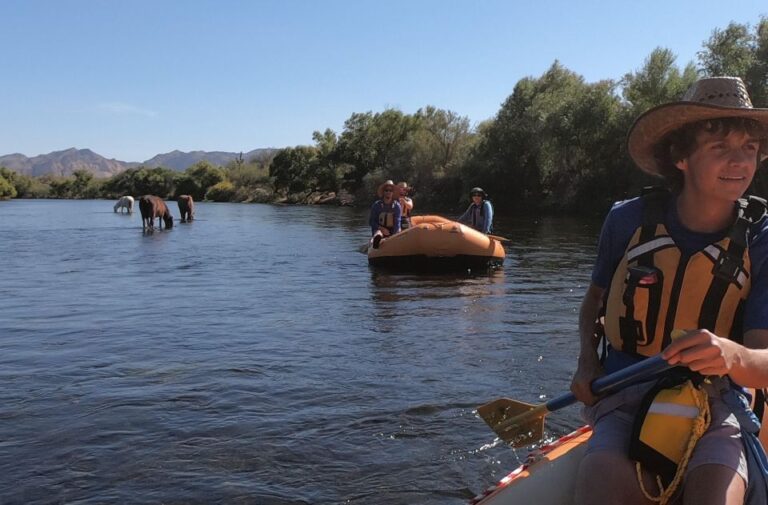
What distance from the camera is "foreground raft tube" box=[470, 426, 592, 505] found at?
234 centimetres

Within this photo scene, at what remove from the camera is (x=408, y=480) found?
156 inches

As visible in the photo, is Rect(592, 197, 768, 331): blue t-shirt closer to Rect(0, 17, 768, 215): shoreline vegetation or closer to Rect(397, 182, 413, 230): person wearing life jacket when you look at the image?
Rect(397, 182, 413, 230): person wearing life jacket

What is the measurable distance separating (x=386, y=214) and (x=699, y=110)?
11393 mm

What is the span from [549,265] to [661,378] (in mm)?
12158

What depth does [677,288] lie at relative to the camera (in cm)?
216

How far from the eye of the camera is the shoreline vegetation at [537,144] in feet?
112

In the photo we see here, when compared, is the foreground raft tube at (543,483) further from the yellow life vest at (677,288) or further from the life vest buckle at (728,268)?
the life vest buckle at (728,268)

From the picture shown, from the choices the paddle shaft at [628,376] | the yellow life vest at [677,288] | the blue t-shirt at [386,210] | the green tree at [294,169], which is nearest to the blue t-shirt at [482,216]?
the blue t-shirt at [386,210]

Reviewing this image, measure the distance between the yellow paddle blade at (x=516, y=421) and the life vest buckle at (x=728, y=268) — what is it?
0.91 m

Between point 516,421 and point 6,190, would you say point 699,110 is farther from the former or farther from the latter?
point 6,190

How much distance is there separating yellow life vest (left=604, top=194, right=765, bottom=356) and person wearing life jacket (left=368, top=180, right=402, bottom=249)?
36.5 ft

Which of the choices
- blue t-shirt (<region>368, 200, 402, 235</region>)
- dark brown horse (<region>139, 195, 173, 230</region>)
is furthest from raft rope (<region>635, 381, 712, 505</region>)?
dark brown horse (<region>139, 195, 173, 230</region>)

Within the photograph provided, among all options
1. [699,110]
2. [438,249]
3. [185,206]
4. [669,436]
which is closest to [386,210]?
[438,249]

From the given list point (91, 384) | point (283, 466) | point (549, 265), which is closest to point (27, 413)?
point (91, 384)
